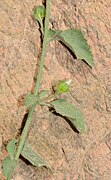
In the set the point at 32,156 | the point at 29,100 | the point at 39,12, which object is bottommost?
the point at 32,156

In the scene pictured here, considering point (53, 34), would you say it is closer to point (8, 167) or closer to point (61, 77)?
point (61, 77)

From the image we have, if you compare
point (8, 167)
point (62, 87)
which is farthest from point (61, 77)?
point (8, 167)

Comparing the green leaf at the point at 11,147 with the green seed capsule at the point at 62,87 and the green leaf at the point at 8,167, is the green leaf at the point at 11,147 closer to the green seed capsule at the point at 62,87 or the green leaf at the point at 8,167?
the green leaf at the point at 8,167

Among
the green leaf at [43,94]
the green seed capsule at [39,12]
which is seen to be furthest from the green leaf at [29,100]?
the green seed capsule at [39,12]

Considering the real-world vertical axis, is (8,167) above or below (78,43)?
below

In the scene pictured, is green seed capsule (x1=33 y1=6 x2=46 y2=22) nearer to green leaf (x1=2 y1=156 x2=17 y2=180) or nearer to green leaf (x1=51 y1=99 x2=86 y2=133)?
green leaf (x1=51 y1=99 x2=86 y2=133)

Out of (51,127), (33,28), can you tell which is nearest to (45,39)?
(33,28)
